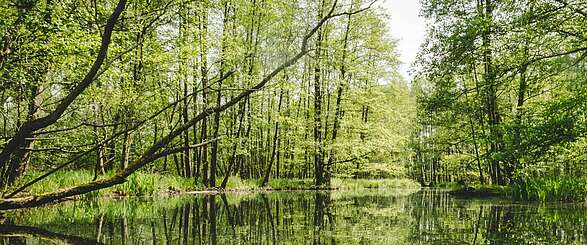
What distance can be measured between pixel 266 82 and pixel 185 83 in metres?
11.3

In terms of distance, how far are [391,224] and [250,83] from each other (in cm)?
985

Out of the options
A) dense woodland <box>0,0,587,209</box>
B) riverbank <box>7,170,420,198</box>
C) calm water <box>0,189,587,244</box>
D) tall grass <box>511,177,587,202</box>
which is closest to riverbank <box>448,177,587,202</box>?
tall grass <box>511,177,587,202</box>

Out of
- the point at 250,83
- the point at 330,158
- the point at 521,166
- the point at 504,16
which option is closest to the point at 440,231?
the point at 504,16

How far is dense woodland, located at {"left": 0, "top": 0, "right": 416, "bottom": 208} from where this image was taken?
6520 millimetres

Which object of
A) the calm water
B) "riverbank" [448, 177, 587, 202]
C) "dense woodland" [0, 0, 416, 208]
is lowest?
the calm water

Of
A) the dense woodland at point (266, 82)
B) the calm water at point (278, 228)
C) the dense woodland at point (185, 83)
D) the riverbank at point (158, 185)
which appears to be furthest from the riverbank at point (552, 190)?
the riverbank at point (158, 185)

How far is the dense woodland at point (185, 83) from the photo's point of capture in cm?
652

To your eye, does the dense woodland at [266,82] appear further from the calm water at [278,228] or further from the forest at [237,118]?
the calm water at [278,228]

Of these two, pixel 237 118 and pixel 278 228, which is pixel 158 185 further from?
pixel 278 228

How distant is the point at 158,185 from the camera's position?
15.2 m

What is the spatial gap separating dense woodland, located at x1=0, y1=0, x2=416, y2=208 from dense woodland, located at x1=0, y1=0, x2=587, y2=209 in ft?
0.21

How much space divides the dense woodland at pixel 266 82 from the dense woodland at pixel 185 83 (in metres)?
0.06

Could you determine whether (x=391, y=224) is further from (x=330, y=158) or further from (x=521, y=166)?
(x=330, y=158)

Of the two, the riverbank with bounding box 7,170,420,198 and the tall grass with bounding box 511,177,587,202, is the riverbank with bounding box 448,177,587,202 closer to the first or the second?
the tall grass with bounding box 511,177,587,202
